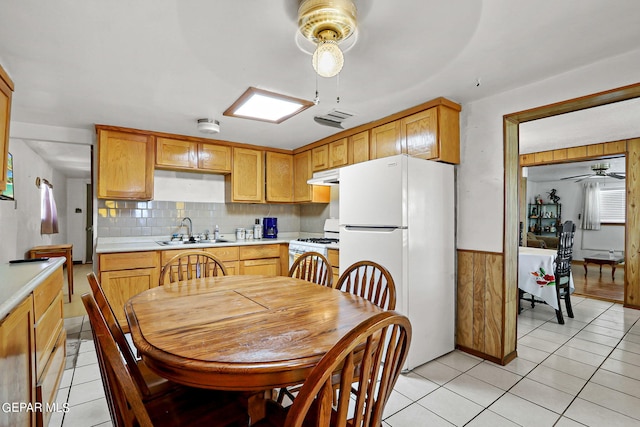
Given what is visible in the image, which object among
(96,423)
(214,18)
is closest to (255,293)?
(96,423)

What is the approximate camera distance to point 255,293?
1740 millimetres

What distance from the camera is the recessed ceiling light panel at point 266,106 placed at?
252 cm

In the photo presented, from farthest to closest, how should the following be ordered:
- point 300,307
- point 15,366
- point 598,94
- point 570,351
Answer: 1. point 570,351
2. point 598,94
3. point 300,307
4. point 15,366

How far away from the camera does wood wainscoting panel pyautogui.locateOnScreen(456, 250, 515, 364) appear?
251 centimetres

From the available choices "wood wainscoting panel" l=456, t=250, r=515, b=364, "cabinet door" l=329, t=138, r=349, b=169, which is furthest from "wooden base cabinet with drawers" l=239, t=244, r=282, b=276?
"wood wainscoting panel" l=456, t=250, r=515, b=364

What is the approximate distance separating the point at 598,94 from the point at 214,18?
7.77 feet

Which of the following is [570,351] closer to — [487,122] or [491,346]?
[491,346]

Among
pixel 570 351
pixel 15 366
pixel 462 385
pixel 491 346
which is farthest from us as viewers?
pixel 570 351

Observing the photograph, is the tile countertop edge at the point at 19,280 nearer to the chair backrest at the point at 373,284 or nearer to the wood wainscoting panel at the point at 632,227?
the chair backrest at the point at 373,284

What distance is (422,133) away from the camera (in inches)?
107

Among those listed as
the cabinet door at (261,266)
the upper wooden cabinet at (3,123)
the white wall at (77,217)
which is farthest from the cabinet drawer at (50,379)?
the white wall at (77,217)

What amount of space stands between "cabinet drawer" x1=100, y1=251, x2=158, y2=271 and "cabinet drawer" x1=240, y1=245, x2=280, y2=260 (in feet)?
3.09

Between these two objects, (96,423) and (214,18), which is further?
(96,423)

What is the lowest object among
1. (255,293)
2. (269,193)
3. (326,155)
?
(255,293)
